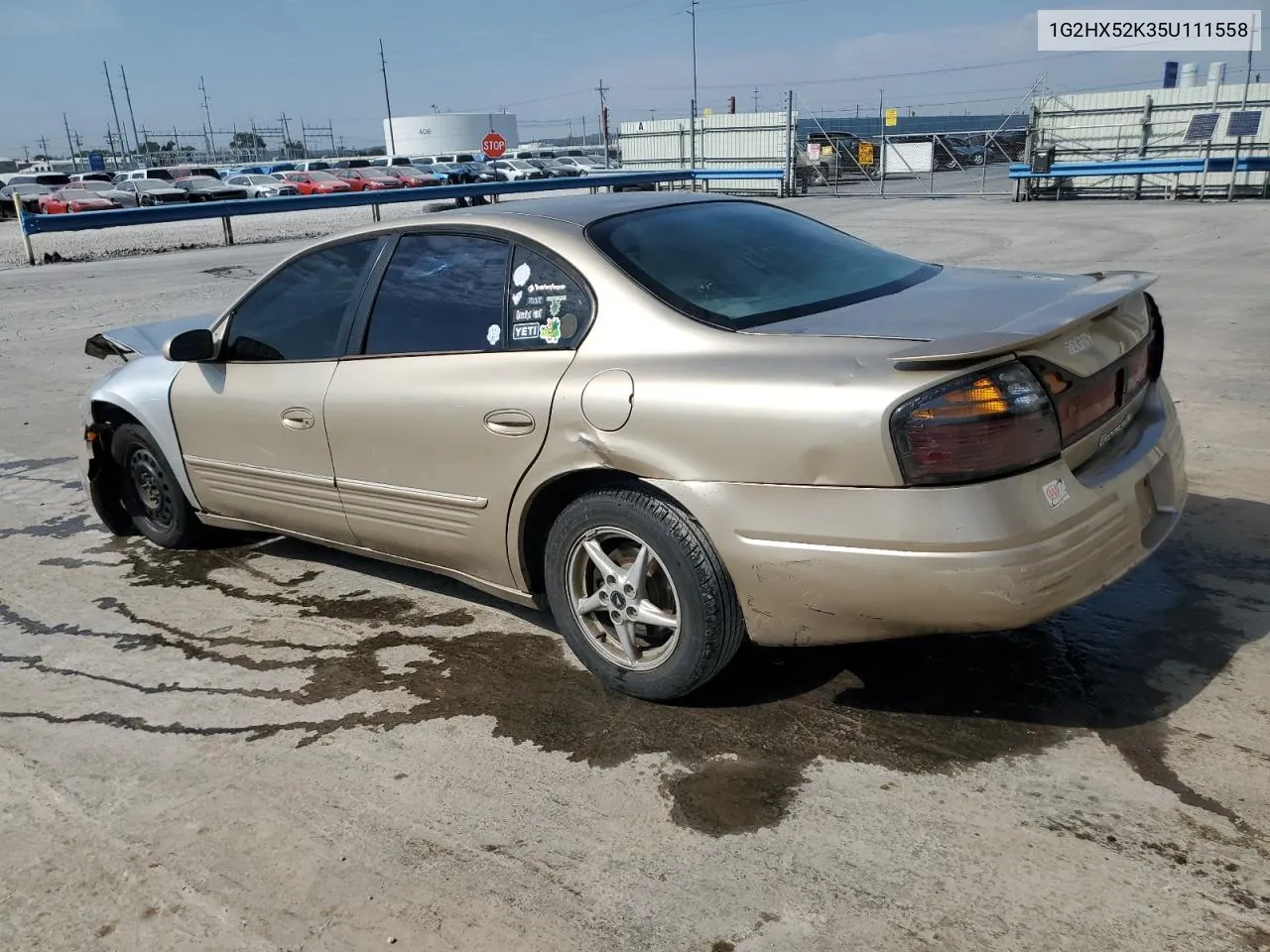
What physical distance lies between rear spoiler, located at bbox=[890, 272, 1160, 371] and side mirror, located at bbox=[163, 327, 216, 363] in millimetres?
3072

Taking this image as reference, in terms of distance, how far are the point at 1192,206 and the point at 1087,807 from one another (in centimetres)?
2068

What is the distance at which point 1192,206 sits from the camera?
19984 millimetres

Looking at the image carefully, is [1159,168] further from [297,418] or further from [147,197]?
[147,197]

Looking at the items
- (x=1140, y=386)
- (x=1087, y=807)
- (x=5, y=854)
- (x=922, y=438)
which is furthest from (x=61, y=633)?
(x=1140, y=386)

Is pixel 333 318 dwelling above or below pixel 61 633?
above

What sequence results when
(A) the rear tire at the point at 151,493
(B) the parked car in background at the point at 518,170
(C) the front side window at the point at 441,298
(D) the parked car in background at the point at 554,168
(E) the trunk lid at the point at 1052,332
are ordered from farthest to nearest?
(D) the parked car in background at the point at 554,168 → (B) the parked car in background at the point at 518,170 → (A) the rear tire at the point at 151,493 → (C) the front side window at the point at 441,298 → (E) the trunk lid at the point at 1052,332

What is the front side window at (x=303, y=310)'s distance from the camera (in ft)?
13.5

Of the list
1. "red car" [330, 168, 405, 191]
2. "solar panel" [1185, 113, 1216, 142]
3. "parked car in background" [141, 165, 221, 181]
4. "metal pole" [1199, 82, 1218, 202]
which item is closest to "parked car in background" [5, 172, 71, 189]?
"parked car in background" [141, 165, 221, 181]

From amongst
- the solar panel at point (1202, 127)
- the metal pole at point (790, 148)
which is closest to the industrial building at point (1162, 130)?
the solar panel at point (1202, 127)

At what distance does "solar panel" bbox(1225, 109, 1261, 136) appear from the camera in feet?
73.2

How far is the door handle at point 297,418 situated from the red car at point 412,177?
109ft

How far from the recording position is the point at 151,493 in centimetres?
513

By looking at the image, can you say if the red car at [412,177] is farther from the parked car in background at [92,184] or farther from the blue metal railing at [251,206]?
the blue metal railing at [251,206]

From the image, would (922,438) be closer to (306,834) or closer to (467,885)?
(467,885)
